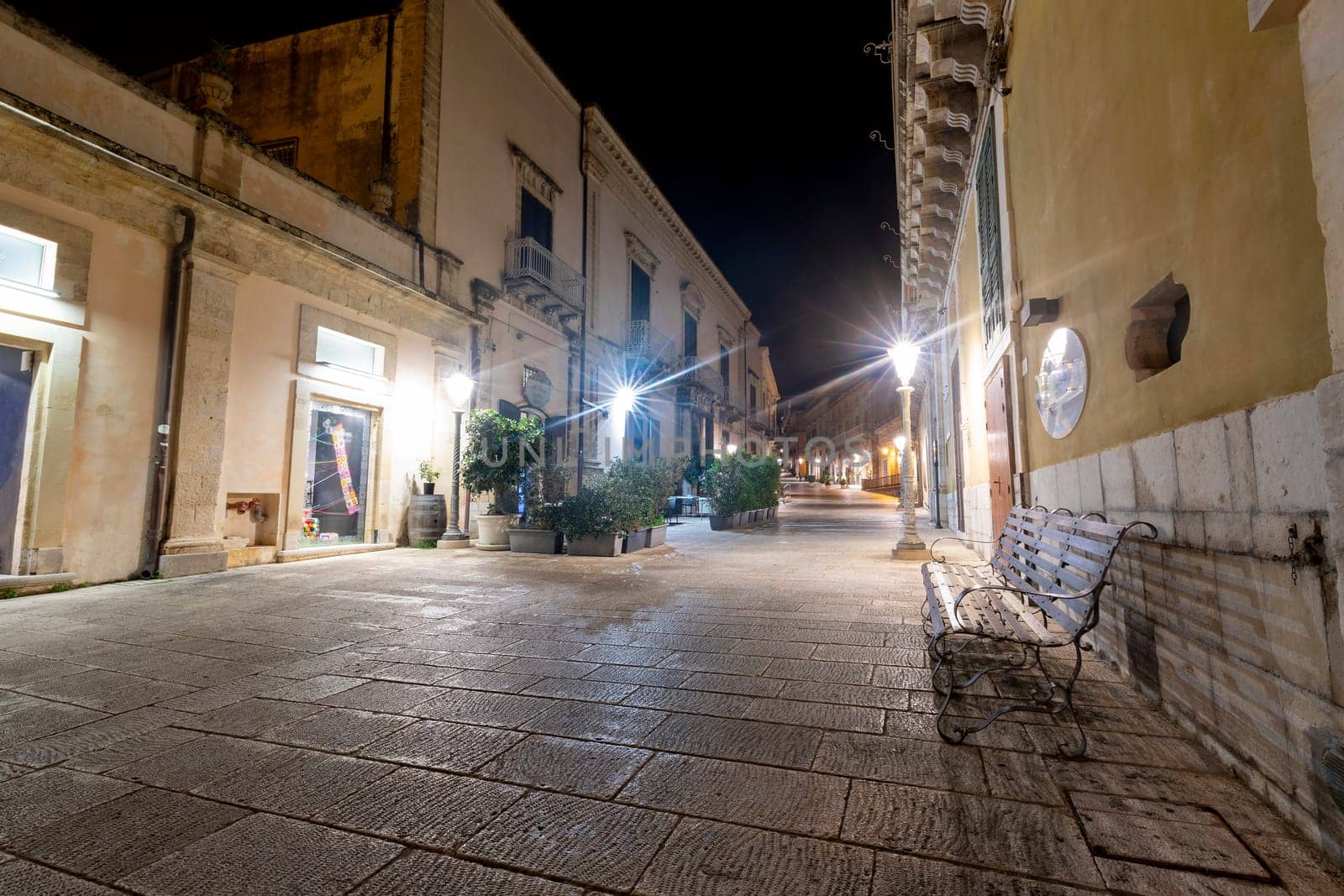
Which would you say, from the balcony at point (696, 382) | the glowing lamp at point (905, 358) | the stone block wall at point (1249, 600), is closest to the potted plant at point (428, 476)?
the glowing lamp at point (905, 358)

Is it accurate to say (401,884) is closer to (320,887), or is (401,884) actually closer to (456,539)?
(320,887)

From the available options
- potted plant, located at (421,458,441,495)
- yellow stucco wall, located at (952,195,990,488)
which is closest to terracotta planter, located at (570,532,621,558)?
potted plant, located at (421,458,441,495)

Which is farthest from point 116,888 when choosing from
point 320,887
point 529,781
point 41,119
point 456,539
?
point 456,539

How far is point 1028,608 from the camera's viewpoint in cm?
411

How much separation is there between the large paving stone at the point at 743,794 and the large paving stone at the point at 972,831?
0.08 m

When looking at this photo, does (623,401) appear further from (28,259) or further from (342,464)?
(28,259)

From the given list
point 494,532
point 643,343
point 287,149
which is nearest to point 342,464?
point 494,532

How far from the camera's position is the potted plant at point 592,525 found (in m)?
8.75

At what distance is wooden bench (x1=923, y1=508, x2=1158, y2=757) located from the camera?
242 centimetres

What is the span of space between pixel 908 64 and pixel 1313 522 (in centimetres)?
802

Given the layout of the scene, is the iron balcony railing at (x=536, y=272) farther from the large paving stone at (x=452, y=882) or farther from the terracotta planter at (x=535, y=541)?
the large paving stone at (x=452, y=882)

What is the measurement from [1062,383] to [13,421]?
9112 millimetres

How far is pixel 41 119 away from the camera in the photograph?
562 centimetres

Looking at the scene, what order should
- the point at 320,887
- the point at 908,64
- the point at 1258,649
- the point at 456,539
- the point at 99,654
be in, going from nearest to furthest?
the point at 320,887
the point at 1258,649
the point at 99,654
the point at 908,64
the point at 456,539
